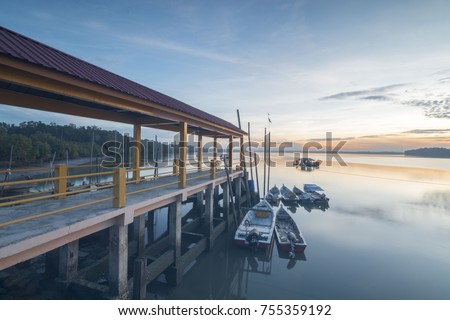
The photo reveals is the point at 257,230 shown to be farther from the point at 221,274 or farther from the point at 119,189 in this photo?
the point at 119,189

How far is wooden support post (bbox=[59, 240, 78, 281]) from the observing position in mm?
7223

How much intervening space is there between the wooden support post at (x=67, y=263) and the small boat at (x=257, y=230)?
Answer: 24.9ft

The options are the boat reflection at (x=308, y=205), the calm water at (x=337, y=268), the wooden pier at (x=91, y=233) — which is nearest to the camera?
the wooden pier at (x=91, y=233)

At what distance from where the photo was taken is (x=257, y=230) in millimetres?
13133

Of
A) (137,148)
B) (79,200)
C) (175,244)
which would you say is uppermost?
(137,148)

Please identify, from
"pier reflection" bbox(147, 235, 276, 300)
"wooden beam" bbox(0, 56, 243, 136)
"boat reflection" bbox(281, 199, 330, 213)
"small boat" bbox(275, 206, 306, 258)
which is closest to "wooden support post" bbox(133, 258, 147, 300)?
"pier reflection" bbox(147, 235, 276, 300)

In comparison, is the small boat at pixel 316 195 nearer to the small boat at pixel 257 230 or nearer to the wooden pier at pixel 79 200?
the small boat at pixel 257 230

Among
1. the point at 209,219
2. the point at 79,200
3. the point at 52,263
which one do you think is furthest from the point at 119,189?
the point at 209,219

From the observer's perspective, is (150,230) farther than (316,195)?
No

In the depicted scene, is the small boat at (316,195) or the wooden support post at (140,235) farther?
the small boat at (316,195)

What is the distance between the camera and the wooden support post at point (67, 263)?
7.22m

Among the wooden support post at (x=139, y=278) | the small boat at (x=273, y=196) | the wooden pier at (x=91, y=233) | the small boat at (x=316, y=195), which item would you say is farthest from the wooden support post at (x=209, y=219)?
the small boat at (x=316, y=195)

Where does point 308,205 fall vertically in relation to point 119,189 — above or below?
below

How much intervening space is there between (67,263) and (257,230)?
9.06 meters
